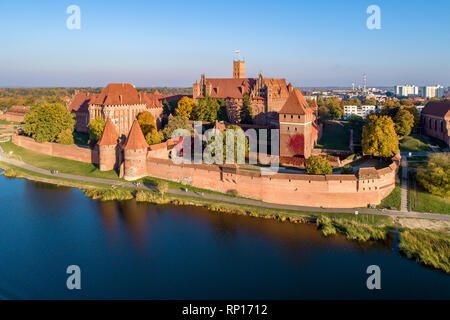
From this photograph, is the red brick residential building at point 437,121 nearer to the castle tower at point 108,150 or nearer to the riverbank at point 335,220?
the riverbank at point 335,220

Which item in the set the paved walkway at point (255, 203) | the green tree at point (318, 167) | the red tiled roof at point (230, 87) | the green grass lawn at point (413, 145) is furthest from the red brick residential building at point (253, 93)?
the paved walkway at point (255, 203)

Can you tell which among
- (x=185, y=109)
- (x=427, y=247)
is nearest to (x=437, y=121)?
(x=427, y=247)

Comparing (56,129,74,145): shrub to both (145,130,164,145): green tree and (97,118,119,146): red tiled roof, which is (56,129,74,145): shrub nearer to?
(97,118,119,146): red tiled roof

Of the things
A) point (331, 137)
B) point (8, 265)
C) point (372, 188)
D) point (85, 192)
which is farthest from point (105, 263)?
point (331, 137)

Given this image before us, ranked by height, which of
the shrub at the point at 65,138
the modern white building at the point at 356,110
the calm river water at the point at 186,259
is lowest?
the calm river water at the point at 186,259

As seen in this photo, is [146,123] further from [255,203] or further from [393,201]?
[393,201]

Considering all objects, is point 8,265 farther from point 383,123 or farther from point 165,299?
point 383,123
